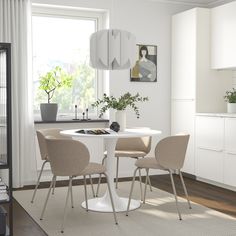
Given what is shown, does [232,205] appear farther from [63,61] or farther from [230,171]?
[63,61]

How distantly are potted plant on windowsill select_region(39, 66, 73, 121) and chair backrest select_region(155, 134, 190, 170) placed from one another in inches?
85.9

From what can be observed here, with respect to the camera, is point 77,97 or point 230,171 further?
point 77,97

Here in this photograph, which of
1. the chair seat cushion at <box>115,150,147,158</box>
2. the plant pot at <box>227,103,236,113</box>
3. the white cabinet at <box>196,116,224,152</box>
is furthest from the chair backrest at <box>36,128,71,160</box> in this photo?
the plant pot at <box>227,103,236,113</box>

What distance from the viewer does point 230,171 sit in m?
5.39


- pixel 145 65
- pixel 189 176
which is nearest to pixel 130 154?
pixel 189 176

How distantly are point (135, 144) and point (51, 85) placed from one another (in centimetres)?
159

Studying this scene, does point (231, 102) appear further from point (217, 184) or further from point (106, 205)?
point (106, 205)

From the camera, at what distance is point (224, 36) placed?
5879 millimetres

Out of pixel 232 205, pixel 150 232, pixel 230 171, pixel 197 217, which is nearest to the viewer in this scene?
pixel 150 232

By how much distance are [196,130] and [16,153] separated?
2.37 meters

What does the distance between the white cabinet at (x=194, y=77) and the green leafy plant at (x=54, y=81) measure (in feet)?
5.23

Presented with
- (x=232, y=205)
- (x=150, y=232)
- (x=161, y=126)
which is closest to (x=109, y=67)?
(x=150, y=232)

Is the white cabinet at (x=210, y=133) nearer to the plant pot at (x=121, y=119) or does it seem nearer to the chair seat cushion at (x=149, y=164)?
the chair seat cushion at (x=149, y=164)

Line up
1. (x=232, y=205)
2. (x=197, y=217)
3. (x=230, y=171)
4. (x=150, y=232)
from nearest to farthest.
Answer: (x=150, y=232) → (x=197, y=217) → (x=232, y=205) → (x=230, y=171)
